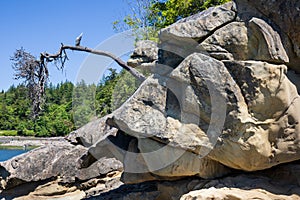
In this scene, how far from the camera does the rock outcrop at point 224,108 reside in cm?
432

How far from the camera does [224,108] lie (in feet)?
14.5

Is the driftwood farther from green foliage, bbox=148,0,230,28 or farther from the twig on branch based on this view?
green foliage, bbox=148,0,230,28

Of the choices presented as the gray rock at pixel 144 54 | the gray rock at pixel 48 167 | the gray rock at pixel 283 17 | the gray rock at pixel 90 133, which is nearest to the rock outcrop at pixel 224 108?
the gray rock at pixel 283 17

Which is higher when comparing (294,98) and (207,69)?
(207,69)

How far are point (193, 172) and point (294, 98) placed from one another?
Answer: 5.33ft

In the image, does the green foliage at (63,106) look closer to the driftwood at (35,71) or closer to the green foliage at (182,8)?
the driftwood at (35,71)

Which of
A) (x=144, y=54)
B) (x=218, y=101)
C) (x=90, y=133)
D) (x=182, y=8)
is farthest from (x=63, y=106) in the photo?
(x=218, y=101)

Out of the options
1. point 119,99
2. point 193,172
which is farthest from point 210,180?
point 119,99

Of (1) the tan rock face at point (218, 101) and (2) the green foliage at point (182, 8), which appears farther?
(2) the green foliage at point (182, 8)

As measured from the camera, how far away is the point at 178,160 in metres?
4.91

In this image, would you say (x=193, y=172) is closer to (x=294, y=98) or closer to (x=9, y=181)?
(x=294, y=98)

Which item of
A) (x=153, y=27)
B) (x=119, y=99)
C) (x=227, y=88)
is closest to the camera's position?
(x=227, y=88)

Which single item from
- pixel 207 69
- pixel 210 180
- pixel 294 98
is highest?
pixel 207 69

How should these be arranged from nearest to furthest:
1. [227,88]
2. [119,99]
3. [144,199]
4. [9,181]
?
[227,88], [144,199], [9,181], [119,99]
